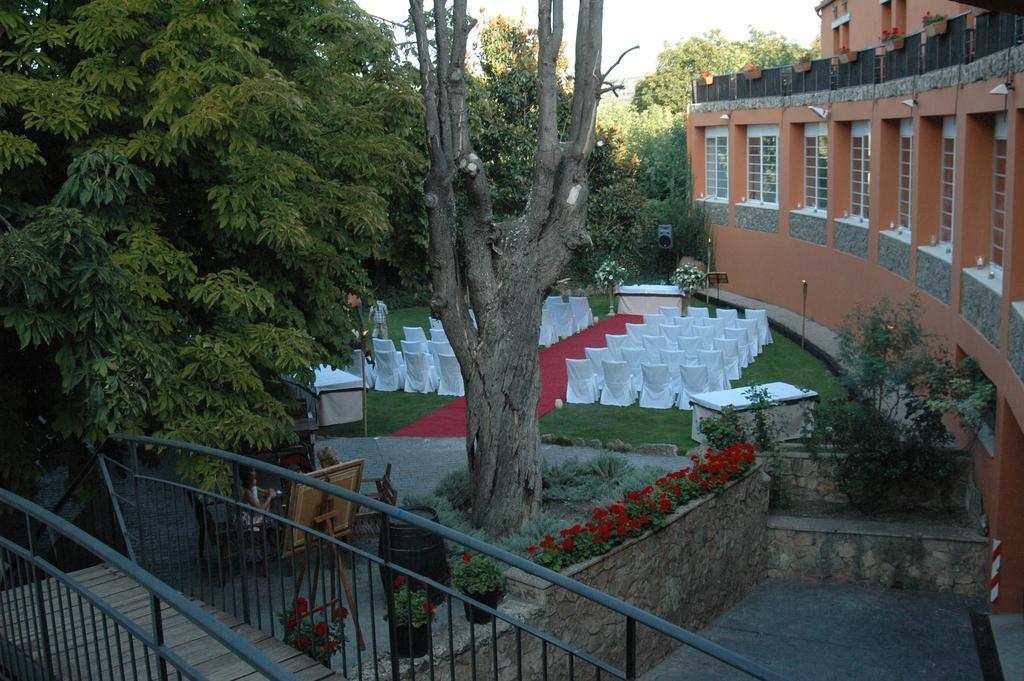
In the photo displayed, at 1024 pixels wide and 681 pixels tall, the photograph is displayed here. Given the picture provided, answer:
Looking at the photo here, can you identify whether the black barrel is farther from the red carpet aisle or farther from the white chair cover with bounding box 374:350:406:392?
the white chair cover with bounding box 374:350:406:392

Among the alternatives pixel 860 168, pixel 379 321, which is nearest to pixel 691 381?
pixel 379 321

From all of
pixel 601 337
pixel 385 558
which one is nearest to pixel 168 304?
pixel 385 558

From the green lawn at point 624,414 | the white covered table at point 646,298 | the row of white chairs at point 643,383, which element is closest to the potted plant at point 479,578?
the green lawn at point 624,414

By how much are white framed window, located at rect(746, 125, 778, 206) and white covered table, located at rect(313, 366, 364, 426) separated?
52.0ft

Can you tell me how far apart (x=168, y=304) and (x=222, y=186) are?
1.19 m

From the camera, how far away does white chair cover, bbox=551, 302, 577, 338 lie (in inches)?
979

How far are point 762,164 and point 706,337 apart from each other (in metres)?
11.4

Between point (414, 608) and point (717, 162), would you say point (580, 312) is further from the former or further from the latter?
point (414, 608)

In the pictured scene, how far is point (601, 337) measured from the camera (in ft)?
81.2

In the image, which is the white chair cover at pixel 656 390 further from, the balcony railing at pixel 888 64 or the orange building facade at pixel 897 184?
the balcony railing at pixel 888 64

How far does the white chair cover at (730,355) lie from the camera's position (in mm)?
19578

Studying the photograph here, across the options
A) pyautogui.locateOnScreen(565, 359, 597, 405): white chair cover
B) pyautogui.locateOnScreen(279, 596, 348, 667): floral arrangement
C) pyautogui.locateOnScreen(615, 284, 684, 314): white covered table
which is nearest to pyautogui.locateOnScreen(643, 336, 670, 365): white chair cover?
pyautogui.locateOnScreen(565, 359, 597, 405): white chair cover

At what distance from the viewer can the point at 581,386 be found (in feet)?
60.8

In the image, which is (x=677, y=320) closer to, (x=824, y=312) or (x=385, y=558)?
(x=824, y=312)
